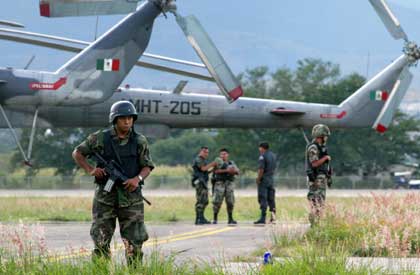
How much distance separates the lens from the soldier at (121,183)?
33.1ft

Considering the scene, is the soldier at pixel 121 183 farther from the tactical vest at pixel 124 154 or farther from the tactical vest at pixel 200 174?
the tactical vest at pixel 200 174

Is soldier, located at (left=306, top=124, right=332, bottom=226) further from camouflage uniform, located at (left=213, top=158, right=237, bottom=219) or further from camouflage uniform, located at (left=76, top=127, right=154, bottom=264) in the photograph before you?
camouflage uniform, located at (left=76, top=127, right=154, bottom=264)

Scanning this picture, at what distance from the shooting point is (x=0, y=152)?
8369 centimetres

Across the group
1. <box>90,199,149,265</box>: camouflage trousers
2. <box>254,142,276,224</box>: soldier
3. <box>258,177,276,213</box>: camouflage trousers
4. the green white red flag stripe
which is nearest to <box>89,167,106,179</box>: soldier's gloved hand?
<box>90,199,149,265</box>: camouflage trousers

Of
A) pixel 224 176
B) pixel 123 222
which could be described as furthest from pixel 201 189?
pixel 123 222

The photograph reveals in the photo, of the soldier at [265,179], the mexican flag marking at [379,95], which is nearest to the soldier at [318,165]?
the soldier at [265,179]

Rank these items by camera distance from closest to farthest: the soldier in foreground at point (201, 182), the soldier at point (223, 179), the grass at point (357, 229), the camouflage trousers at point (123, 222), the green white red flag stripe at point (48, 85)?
the camouflage trousers at point (123, 222), the grass at point (357, 229), the soldier in foreground at point (201, 182), the soldier at point (223, 179), the green white red flag stripe at point (48, 85)

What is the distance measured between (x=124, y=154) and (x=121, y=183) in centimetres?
30

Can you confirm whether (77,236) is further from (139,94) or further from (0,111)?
(139,94)

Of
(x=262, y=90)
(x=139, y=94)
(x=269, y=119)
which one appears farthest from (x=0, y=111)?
(x=262, y=90)

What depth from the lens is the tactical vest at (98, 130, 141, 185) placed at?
399 inches

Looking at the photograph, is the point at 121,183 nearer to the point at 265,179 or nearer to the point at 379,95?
the point at 265,179

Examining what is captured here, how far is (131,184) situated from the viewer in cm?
1004

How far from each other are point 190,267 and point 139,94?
19.5 meters
